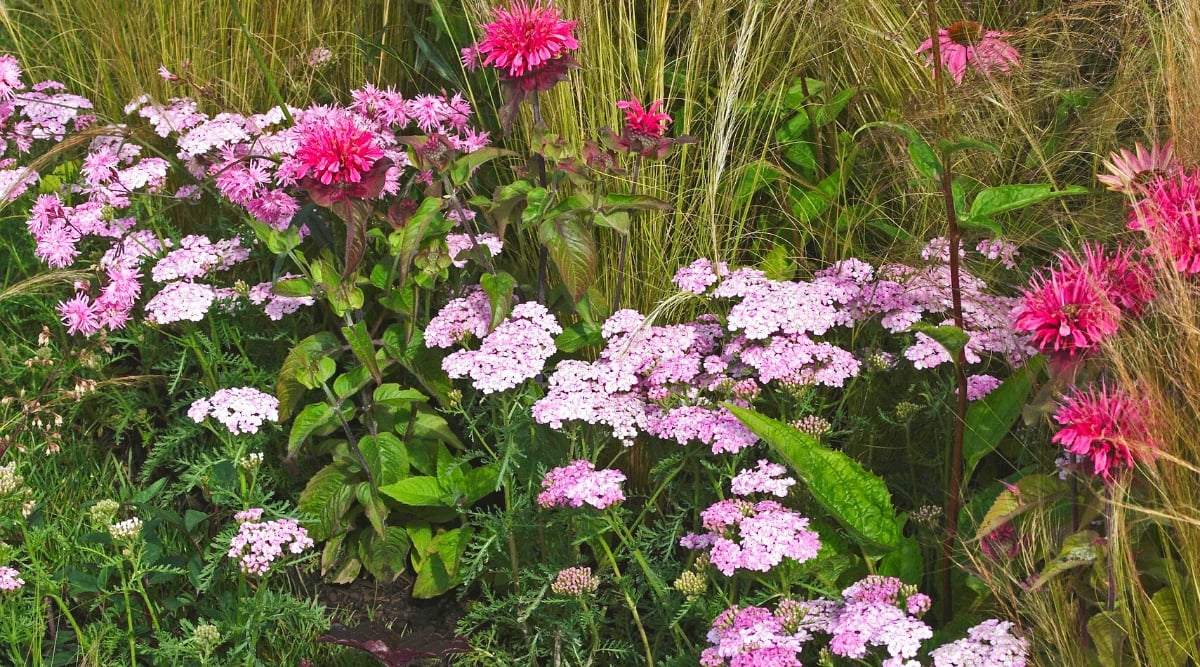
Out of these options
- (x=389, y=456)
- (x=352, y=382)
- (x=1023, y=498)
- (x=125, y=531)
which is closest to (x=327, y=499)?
(x=389, y=456)

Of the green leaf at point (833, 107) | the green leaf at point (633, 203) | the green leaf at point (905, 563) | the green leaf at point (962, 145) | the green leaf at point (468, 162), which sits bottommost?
the green leaf at point (905, 563)

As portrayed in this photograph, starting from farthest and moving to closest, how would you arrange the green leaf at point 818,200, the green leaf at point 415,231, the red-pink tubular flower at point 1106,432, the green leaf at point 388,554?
1. the green leaf at point 818,200
2. the green leaf at point 388,554
3. the green leaf at point 415,231
4. the red-pink tubular flower at point 1106,432

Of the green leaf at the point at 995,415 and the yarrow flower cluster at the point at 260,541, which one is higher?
the green leaf at the point at 995,415

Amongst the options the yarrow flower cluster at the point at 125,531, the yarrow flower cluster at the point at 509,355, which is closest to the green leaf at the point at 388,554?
the yarrow flower cluster at the point at 509,355

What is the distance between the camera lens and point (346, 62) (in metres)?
3.74

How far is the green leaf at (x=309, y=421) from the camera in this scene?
103 inches

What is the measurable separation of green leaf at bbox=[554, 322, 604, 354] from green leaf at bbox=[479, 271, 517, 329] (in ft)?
0.51

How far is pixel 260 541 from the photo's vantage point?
235cm

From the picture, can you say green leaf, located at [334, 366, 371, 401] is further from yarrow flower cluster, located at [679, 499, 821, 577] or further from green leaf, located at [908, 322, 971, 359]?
green leaf, located at [908, 322, 971, 359]

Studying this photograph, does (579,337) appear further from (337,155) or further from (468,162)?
(337,155)

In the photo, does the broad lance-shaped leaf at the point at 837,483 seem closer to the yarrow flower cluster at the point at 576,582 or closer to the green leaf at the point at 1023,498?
the green leaf at the point at 1023,498

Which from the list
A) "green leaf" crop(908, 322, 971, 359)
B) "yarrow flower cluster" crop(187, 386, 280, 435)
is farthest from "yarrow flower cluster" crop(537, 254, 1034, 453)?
"yarrow flower cluster" crop(187, 386, 280, 435)

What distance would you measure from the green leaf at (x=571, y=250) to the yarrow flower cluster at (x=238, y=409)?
0.66 metres

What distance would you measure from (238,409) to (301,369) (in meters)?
0.17
